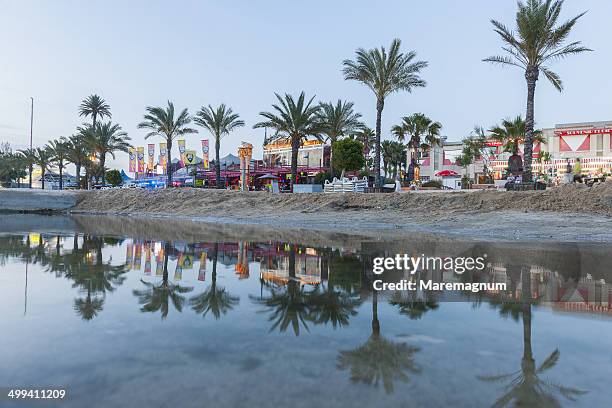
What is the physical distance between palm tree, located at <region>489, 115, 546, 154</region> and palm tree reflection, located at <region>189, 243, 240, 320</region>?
4018cm

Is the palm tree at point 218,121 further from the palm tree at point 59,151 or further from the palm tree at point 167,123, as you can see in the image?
the palm tree at point 59,151

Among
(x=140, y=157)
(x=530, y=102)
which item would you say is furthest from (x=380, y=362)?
(x=140, y=157)

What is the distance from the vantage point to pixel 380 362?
3.66m

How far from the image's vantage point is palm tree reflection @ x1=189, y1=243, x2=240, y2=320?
5.32 metres

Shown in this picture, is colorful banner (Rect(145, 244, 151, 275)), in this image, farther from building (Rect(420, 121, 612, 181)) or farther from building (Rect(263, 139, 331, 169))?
building (Rect(263, 139, 331, 169))

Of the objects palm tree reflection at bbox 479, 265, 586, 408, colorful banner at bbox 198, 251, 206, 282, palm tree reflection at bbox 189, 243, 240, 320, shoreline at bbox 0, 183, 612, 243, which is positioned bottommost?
palm tree reflection at bbox 479, 265, 586, 408

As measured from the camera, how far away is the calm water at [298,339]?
10.1 feet

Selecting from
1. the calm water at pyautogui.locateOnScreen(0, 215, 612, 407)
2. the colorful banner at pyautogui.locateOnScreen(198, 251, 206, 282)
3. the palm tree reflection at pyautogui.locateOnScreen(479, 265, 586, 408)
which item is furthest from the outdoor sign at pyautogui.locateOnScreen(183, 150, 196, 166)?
the palm tree reflection at pyautogui.locateOnScreen(479, 265, 586, 408)

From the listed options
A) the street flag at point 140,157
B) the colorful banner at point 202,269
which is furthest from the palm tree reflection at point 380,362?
the street flag at point 140,157

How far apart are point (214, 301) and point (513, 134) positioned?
4276 centimetres

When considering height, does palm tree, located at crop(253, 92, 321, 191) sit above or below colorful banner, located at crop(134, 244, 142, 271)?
above

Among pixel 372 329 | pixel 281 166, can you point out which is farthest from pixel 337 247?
pixel 281 166

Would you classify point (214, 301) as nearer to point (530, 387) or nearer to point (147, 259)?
point (530, 387)

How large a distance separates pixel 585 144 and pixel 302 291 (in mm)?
44500
